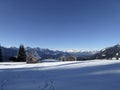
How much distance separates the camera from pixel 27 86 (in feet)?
59.1

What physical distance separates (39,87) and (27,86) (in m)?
1.21

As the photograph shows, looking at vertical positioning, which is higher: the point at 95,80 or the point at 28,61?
the point at 28,61

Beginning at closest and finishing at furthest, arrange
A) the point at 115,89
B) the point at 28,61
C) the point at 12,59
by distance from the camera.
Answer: the point at 115,89 < the point at 28,61 < the point at 12,59

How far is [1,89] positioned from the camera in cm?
1723

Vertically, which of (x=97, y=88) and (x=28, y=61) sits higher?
(x=28, y=61)

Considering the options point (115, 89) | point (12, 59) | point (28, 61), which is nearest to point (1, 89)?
point (115, 89)

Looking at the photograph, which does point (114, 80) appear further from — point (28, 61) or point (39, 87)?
point (28, 61)

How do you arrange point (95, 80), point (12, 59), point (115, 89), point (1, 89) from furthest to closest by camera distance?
point (12, 59)
point (95, 80)
point (1, 89)
point (115, 89)

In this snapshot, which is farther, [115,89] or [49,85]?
[49,85]

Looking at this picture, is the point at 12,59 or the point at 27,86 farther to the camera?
the point at 12,59

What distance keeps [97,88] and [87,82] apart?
2.19m

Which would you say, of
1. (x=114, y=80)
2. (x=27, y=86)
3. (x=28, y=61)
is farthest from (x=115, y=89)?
(x=28, y=61)

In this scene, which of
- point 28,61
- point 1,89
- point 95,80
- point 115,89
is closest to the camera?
point 115,89

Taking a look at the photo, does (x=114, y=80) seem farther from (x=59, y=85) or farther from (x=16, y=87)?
(x=16, y=87)
